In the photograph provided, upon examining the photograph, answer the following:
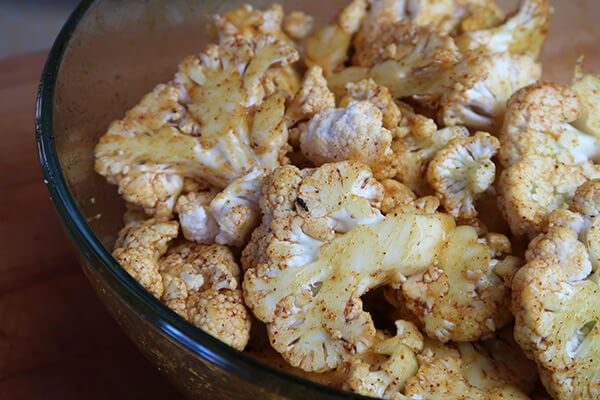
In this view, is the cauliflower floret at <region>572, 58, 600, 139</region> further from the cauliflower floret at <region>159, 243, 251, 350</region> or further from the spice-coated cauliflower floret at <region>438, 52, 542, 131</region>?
the cauliflower floret at <region>159, 243, 251, 350</region>

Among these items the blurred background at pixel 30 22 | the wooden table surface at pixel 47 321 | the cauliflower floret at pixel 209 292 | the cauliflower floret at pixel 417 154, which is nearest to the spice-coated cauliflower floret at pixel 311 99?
the cauliflower floret at pixel 417 154

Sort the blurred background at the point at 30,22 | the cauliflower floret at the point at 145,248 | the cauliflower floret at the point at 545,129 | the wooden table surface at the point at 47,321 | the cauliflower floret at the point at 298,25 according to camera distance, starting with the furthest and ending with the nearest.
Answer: the blurred background at the point at 30,22 < the cauliflower floret at the point at 298,25 < the wooden table surface at the point at 47,321 < the cauliflower floret at the point at 545,129 < the cauliflower floret at the point at 145,248

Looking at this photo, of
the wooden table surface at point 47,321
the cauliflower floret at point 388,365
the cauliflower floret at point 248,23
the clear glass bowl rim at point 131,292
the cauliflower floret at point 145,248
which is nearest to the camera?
the clear glass bowl rim at point 131,292

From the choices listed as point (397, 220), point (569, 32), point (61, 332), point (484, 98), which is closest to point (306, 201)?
point (397, 220)

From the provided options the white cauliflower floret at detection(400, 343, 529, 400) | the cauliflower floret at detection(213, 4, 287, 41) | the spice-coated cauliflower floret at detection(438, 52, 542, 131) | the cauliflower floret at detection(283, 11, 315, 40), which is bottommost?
the white cauliflower floret at detection(400, 343, 529, 400)

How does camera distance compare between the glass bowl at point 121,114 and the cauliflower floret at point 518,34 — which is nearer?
the glass bowl at point 121,114

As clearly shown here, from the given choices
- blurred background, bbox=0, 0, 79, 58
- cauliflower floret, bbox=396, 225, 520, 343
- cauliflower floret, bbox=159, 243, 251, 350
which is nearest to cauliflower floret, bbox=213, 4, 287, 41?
cauliflower floret, bbox=159, 243, 251, 350

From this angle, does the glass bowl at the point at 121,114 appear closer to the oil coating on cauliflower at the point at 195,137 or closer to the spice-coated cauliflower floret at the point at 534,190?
the oil coating on cauliflower at the point at 195,137
